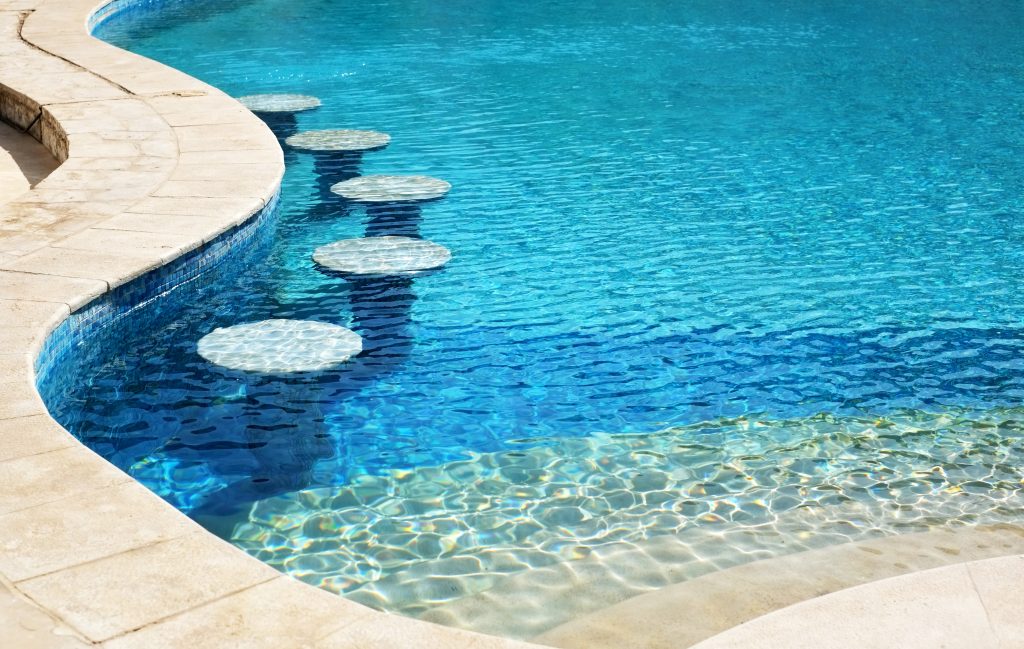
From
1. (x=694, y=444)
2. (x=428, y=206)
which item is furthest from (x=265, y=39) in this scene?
(x=694, y=444)

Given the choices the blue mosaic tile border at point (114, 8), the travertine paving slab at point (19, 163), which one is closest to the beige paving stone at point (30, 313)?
the travertine paving slab at point (19, 163)

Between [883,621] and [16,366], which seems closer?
[883,621]

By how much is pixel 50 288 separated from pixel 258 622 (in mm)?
2617

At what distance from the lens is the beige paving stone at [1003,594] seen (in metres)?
2.75

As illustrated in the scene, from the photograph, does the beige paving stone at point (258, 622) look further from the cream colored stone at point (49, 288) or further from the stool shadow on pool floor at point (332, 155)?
the stool shadow on pool floor at point (332, 155)

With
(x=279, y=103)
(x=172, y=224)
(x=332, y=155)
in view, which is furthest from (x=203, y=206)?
(x=279, y=103)

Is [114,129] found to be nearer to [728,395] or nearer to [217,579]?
[728,395]

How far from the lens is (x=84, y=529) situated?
2.96 meters

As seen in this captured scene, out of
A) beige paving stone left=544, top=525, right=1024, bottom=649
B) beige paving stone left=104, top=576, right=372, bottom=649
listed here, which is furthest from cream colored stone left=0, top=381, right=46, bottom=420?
beige paving stone left=544, top=525, right=1024, bottom=649

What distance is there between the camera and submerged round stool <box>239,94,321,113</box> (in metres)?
9.65

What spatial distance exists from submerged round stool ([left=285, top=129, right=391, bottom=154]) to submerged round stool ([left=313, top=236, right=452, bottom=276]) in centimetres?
219

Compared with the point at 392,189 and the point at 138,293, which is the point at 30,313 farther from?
the point at 392,189

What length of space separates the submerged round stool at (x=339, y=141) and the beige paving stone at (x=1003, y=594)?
616 cm

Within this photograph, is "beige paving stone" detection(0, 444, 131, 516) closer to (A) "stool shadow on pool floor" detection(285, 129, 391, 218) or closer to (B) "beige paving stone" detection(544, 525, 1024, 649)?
(B) "beige paving stone" detection(544, 525, 1024, 649)
